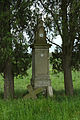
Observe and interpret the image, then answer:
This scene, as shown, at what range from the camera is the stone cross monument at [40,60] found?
781cm

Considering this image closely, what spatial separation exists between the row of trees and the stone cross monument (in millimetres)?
352

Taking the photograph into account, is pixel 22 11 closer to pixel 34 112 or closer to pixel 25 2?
pixel 25 2

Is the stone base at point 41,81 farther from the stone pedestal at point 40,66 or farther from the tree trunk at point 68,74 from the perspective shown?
the tree trunk at point 68,74

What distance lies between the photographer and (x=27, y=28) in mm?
8148

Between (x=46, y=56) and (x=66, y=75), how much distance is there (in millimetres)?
1270

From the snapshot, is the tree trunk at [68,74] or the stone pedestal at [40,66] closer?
the stone pedestal at [40,66]

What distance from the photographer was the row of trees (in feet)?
23.6

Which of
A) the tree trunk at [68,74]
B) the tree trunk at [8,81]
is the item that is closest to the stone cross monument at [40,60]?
the tree trunk at [68,74]

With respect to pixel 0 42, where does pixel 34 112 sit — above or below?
below

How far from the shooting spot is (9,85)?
7.94m

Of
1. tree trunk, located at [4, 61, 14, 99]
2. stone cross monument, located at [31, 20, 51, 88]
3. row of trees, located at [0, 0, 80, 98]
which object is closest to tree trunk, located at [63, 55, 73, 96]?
row of trees, located at [0, 0, 80, 98]

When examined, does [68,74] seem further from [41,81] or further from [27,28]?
[27,28]

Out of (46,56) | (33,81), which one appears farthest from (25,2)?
(33,81)

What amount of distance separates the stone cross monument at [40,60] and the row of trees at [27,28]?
352 millimetres
